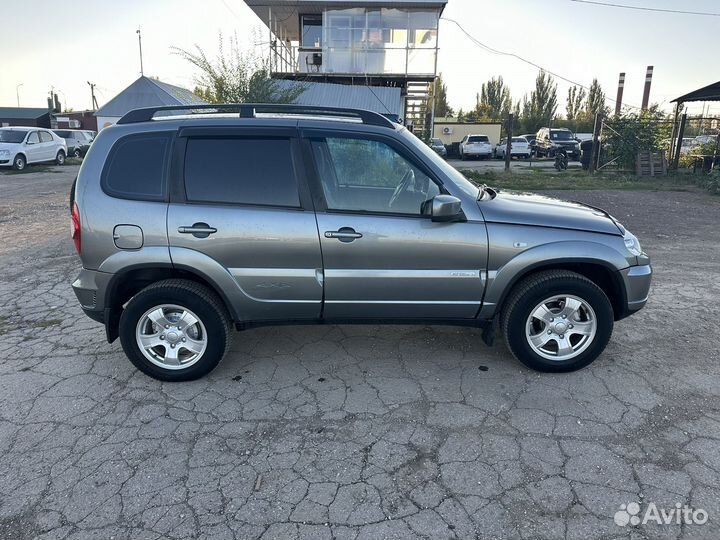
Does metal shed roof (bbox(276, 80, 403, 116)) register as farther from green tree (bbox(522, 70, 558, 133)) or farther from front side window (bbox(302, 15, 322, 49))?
green tree (bbox(522, 70, 558, 133))

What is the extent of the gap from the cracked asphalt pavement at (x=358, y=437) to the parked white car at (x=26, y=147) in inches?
752

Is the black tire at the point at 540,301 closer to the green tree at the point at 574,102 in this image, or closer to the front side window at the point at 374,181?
the front side window at the point at 374,181

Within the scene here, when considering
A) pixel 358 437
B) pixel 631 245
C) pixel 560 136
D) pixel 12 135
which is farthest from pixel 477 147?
Result: pixel 358 437

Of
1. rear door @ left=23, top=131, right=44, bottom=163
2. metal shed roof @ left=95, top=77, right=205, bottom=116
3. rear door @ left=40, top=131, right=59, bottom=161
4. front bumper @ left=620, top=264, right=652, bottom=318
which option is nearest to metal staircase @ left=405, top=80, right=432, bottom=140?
rear door @ left=40, top=131, right=59, bottom=161

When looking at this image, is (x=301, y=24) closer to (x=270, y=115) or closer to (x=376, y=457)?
(x=270, y=115)

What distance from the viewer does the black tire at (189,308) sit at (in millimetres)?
3527

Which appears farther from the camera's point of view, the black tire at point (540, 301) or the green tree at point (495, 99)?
the green tree at point (495, 99)

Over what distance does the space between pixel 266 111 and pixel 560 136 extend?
31245 millimetres

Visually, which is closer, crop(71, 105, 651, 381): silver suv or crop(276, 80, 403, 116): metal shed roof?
crop(71, 105, 651, 381): silver suv

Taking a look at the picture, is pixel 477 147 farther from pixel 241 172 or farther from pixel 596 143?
pixel 241 172

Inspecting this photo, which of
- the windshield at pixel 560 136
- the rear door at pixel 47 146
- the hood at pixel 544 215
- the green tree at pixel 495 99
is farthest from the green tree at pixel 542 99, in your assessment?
the hood at pixel 544 215

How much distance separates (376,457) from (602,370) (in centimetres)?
205

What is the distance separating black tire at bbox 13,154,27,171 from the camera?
20.2 meters

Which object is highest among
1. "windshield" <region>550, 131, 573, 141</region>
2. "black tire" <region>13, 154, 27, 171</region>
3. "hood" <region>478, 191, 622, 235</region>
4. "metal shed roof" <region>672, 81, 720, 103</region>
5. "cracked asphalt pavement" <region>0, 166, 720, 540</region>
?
"metal shed roof" <region>672, 81, 720, 103</region>
